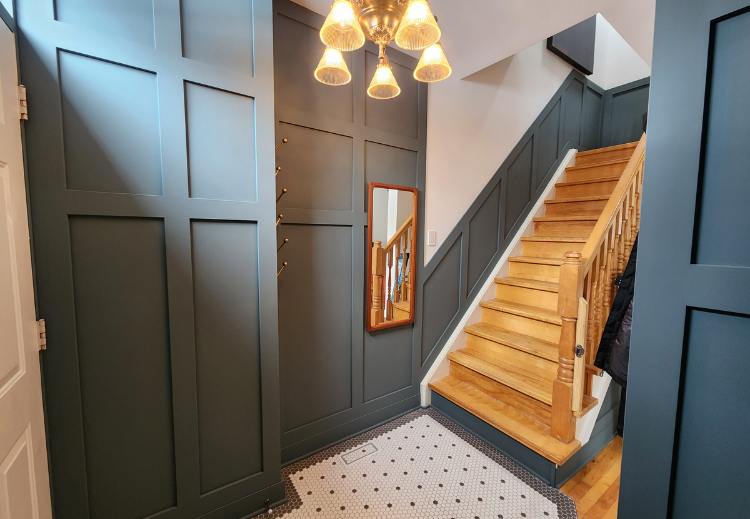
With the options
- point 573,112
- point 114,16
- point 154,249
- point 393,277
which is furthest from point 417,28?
point 573,112

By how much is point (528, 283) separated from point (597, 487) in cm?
143

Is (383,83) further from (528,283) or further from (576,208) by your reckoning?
(576,208)

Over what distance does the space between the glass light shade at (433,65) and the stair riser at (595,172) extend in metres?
2.81

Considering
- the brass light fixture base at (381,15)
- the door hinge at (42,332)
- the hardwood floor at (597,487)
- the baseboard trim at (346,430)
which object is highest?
the brass light fixture base at (381,15)

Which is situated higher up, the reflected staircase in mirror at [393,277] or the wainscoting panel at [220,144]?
the wainscoting panel at [220,144]

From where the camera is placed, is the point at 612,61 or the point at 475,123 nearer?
the point at 475,123

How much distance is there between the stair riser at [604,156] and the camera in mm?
3277

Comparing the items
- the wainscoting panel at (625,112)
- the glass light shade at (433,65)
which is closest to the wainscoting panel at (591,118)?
the wainscoting panel at (625,112)

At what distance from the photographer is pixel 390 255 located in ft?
7.27

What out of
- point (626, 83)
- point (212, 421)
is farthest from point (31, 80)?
point (626, 83)

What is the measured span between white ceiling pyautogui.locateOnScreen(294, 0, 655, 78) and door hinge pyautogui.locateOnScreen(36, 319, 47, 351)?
74.2 inches

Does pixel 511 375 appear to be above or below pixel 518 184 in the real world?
below

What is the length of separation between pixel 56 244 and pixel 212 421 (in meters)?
0.92

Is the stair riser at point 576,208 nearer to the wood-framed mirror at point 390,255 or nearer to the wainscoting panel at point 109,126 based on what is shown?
the wood-framed mirror at point 390,255
